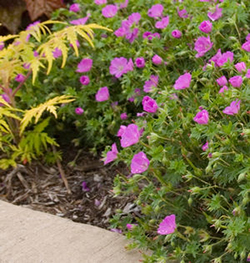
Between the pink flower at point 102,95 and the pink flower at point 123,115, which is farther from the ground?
the pink flower at point 102,95

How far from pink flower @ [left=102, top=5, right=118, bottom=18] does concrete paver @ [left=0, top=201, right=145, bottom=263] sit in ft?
4.95

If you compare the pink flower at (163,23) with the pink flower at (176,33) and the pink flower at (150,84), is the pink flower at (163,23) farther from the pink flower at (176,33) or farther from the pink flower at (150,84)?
the pink flower at (150,84)

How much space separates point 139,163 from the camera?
276 centimetres

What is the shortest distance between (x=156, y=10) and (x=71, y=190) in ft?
4.28

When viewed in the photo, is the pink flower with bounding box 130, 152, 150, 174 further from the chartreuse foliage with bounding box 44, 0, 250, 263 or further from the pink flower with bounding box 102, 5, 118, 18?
the pink flower with bounding box 102, 5, 118, 18

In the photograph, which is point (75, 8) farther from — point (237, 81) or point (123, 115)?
point (237, 81)

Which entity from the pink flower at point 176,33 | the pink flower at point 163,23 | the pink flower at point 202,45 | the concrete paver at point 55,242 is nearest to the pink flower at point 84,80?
the pink flower at point 163,23

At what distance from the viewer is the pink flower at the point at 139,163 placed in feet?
9.02

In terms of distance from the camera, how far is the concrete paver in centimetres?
287

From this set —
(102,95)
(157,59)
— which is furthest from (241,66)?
(102,95)

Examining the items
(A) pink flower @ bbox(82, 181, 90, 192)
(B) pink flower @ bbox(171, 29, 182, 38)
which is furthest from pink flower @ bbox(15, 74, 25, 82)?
(B) pink flower @ bbox(171, 29, 182, 38)

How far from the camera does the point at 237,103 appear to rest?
2.55 metres

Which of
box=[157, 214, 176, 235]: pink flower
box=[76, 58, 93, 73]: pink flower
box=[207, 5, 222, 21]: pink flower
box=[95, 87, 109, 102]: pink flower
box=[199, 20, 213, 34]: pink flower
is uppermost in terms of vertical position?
box=[199, 20, 213, 34]: pink flower

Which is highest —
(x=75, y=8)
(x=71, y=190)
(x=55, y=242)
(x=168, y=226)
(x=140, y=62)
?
Answer: (x=75, y=8)
